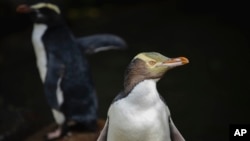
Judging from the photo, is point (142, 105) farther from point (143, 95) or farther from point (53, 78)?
point (53, 78)

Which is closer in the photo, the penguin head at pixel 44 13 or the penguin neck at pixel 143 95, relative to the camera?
the penguin neck at pixel 143 95

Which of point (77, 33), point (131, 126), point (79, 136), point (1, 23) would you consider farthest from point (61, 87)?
point (1, 23)

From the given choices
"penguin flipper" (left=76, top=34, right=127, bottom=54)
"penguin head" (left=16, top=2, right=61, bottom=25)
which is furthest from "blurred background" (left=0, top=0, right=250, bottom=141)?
"penguin head" (left=16, top=2, right=61, bottom=25)

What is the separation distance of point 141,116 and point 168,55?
3.26 feet

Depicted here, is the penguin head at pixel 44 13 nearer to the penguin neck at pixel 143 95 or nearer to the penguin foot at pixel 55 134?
the penguin foot at pixel 55 134

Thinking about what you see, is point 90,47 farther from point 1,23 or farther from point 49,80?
point 1,23

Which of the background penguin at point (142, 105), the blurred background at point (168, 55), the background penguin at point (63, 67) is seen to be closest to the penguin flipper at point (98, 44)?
the background penguin at point (63, 67)

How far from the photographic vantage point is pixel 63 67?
194 cm

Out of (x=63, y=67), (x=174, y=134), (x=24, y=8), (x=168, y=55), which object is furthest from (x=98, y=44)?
(x=174, y=134)

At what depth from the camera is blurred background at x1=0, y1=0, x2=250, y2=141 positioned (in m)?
2.11

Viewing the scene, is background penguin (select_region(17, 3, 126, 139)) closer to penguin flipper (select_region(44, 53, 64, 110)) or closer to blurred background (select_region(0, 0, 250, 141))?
penguin flipper (select_region(44, 53, 64, 110))

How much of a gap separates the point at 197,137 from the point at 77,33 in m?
1.03

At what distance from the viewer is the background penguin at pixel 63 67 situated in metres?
1.93

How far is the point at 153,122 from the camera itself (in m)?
1.41
